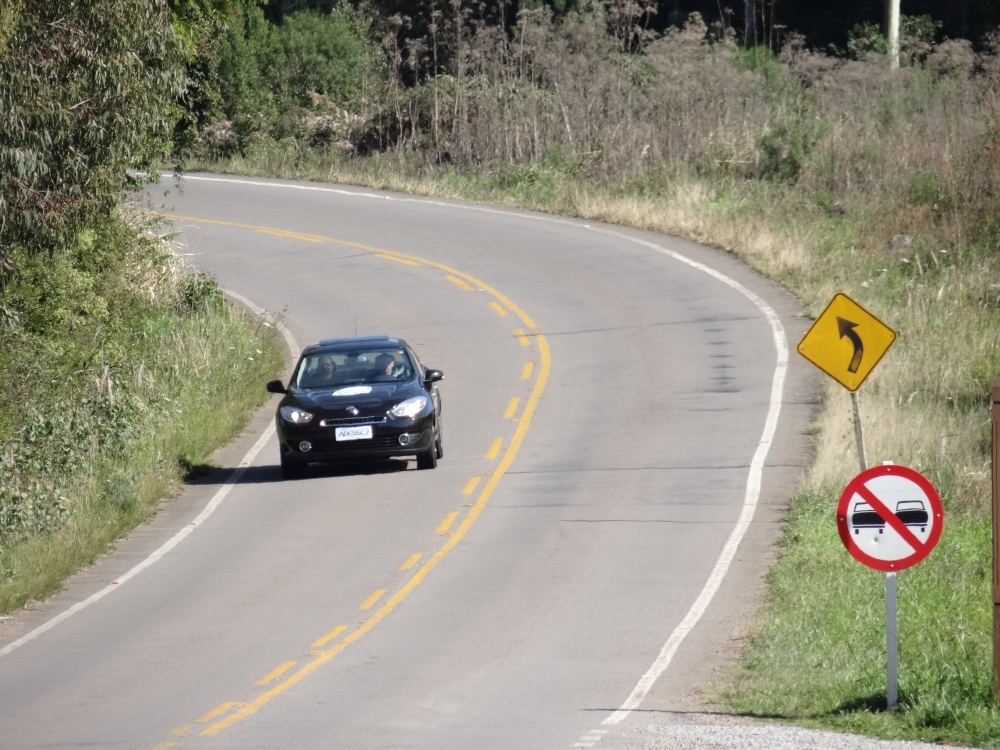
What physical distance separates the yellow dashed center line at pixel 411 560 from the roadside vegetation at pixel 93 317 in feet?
11.4

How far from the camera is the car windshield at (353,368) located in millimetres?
20516

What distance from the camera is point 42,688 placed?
12172mm

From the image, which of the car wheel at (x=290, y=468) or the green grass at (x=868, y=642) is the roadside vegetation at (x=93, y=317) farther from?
the green grass at (x=868, y=642)

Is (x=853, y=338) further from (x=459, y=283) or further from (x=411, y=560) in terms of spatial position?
(x=459, y=283)

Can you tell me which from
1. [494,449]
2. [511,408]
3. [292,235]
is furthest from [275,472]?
[292,235]

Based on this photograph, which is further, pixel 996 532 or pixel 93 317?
pixel 93 317

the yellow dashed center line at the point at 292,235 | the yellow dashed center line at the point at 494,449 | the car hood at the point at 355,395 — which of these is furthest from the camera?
the yellow dashed center line at the point at 292,235

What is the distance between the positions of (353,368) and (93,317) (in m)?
4.38

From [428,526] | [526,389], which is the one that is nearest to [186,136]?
[526,389]

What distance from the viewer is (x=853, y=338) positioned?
1400 centimetres

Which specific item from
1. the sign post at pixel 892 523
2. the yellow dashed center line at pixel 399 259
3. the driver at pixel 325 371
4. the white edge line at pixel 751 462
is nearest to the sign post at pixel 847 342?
the white edge line at pixel 751 462

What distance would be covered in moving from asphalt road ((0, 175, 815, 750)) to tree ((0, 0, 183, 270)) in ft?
12.2

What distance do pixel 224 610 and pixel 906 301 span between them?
1759cm

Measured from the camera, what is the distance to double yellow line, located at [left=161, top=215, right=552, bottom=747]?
38.0ft
